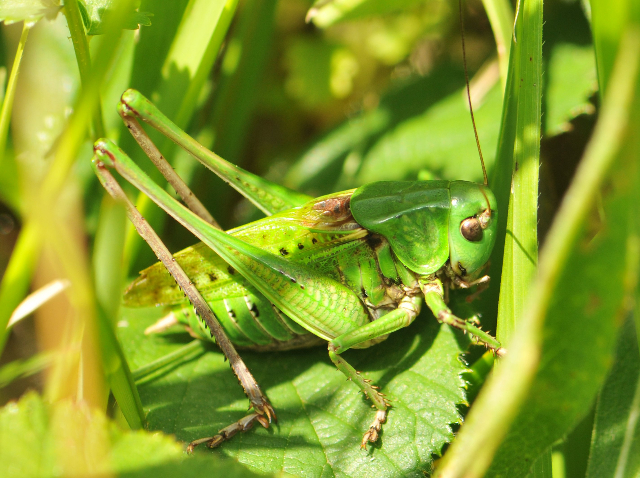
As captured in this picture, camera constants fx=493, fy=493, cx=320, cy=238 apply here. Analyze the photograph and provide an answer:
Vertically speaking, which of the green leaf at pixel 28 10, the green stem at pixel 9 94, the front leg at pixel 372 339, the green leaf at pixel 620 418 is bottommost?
the green leaf at pixel 620 418

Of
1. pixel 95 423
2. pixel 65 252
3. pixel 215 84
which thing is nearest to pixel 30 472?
pixel 95 423

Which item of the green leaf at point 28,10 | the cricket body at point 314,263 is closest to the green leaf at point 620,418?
the cricket body at point 314,263

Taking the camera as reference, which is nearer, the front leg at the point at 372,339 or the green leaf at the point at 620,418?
the green leaf at the point at 620,418

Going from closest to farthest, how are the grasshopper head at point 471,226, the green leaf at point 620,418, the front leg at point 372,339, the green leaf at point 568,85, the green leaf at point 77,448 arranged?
1. the green leaf at point 77,448
2. the green leaf at point 620,418
3. the front leg at point 372,339
4. the grasshopper head at point 471,226
5. the green leaf at point 568,85

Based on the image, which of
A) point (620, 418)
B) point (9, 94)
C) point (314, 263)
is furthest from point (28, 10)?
point (620, 418)

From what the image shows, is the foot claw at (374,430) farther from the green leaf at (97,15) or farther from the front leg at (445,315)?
the green leaf at (97,15)

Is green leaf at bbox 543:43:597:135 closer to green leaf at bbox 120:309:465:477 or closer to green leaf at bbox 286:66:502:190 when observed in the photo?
green leaf at bbox 286:66:502:190

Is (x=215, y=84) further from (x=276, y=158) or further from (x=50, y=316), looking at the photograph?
(x=50, y=316)
